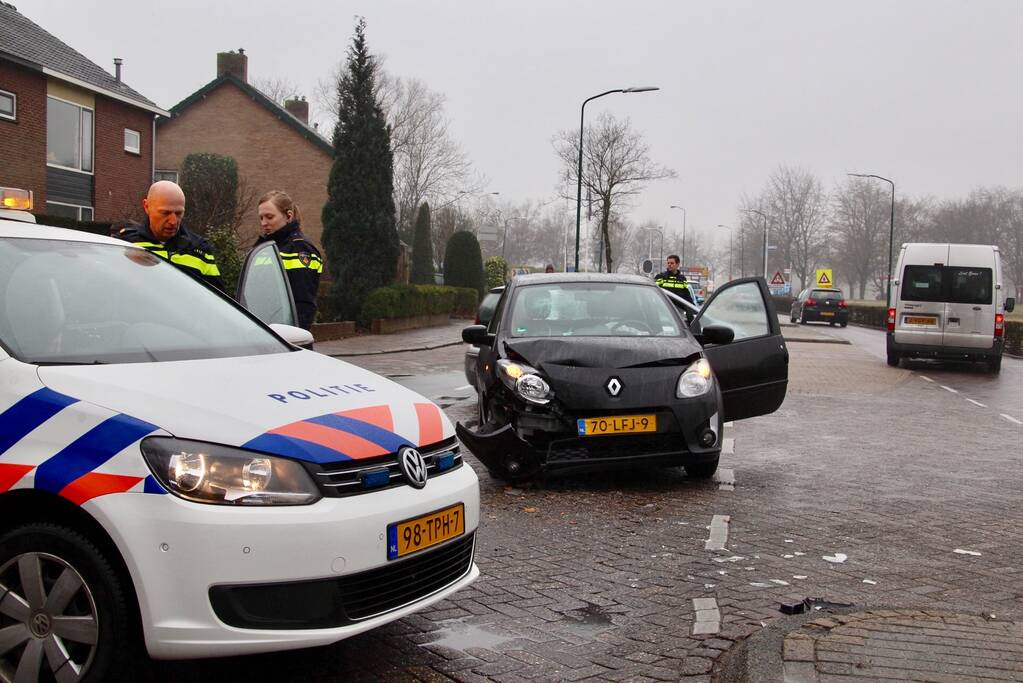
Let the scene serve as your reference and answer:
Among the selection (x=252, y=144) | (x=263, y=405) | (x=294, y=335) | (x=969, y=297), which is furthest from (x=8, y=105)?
(x=263, y=405)

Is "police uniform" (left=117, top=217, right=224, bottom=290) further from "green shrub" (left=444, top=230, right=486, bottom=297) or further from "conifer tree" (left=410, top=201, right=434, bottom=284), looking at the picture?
"conifer tree" (left=410, top=201, right=434, bottom=284)

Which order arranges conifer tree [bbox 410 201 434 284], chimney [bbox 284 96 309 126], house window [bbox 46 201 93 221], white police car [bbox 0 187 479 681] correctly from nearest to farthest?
white police car [bbox 0 187 479 681], house window [bbox 46 201 93 221], conifer tree [bbox 410 201 434 284], chimney [bbox 284 96 309 126]

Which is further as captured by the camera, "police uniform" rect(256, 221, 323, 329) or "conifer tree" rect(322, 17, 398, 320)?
"conifer tree" rect(322, 17, 398, 320)

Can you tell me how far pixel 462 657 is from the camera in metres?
3.84

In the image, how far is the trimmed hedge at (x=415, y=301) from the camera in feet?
89.5

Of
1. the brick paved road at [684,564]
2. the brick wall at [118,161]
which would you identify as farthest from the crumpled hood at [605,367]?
the brick wall at [118,161]

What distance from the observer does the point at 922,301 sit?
20.7 metres

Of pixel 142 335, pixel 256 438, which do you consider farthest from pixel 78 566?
pixel 142 335

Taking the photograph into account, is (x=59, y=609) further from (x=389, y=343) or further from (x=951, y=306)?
(x=389, y=343)

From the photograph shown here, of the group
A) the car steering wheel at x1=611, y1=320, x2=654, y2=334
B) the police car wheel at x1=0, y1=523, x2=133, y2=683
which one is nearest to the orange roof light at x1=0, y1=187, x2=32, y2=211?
the police car wheel at x1=0, y1=523, x2=133, y2=683

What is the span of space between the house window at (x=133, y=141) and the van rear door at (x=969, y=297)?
2359cm

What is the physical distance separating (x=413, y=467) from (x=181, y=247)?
3213mm

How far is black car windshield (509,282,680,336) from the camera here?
25.0ft

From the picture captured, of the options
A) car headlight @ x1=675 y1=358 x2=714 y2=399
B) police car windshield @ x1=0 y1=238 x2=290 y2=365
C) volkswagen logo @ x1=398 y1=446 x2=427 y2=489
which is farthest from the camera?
car headlight @ x1=675 y1=358 x2=714 y2=399
